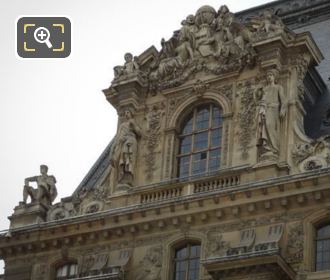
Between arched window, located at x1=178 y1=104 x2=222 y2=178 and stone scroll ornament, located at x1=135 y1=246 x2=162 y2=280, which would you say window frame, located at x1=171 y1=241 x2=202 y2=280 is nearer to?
stone scroll ornament, located at x1=135 y1=246 x2=162 y2=280

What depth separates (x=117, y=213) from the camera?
38031 millimetres

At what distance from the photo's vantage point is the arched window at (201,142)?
3844 cm

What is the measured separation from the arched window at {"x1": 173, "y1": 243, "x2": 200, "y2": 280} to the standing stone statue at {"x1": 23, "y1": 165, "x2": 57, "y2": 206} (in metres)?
6.31

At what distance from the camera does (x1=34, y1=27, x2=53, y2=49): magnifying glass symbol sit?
112 feet

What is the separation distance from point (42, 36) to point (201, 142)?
25.1 feet

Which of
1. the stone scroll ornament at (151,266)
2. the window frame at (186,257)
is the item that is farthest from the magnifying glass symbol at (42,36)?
the window frame at (186,257)

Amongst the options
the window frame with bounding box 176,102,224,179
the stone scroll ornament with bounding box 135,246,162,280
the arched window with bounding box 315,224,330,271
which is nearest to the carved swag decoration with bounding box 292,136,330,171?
the arched window with bounding box 315,224,330,271

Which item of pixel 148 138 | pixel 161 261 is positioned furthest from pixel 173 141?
pixel 161 261

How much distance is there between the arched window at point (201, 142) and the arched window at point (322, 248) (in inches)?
189

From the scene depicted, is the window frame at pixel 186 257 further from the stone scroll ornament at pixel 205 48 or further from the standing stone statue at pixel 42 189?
the standing stone statue at pixel 42 189

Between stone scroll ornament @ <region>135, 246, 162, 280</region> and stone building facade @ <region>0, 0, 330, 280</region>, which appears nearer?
stone building facade @ <region>0, 0, 330, 280</region>

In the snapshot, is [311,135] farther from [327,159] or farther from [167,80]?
[167,80]

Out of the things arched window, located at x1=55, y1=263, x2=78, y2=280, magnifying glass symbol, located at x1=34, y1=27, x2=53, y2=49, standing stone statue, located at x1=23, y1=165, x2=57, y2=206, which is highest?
magnifying glass symbol, located at x1=34, y1=27, x2=53, y2=49

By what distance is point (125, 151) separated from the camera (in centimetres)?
3941
